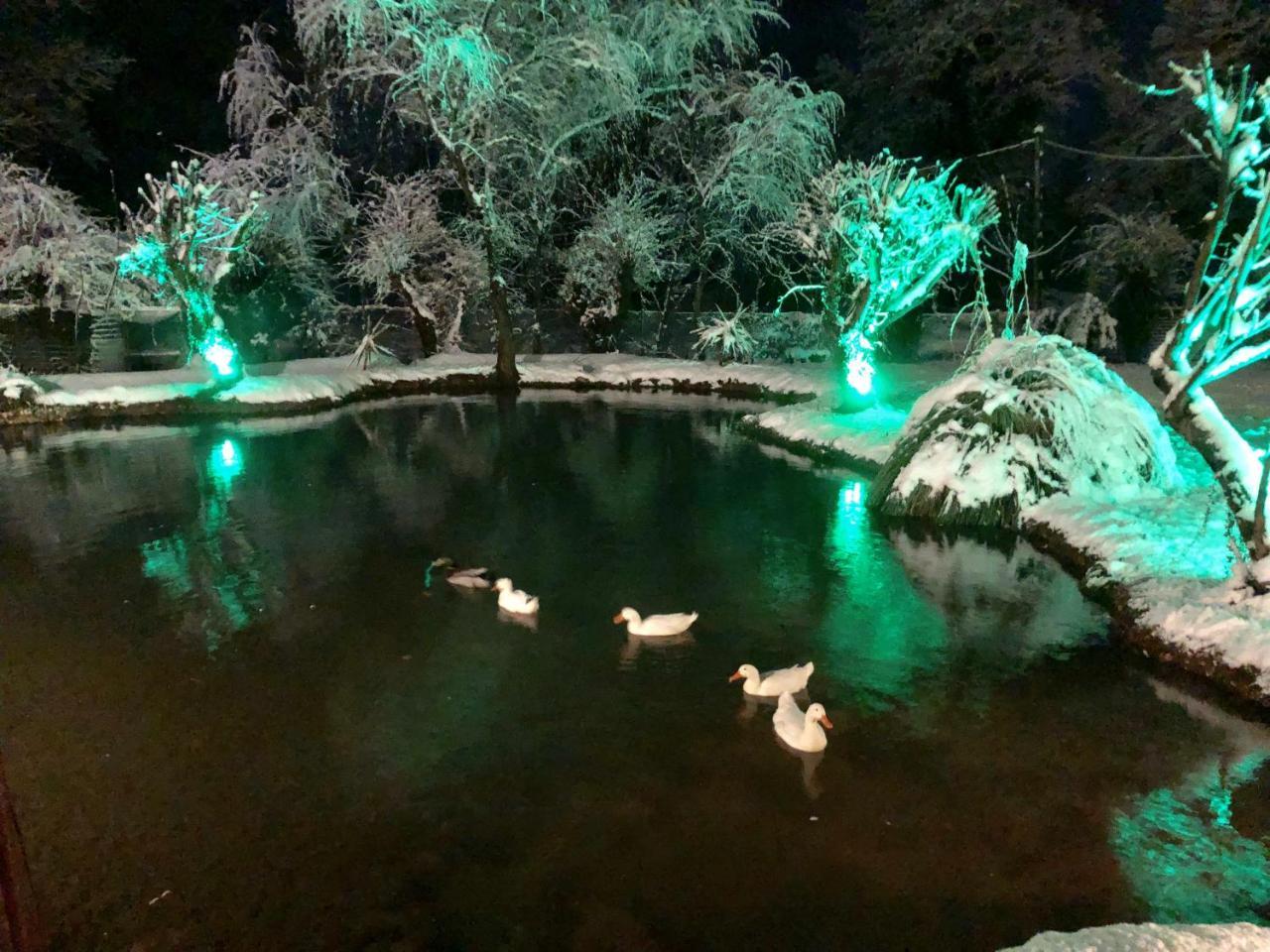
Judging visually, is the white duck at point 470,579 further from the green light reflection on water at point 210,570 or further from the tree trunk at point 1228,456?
the tree trunk at point 1228,456

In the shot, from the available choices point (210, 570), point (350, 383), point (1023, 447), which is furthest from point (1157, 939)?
point (350, 383)

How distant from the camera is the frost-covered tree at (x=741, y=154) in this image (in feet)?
68.0

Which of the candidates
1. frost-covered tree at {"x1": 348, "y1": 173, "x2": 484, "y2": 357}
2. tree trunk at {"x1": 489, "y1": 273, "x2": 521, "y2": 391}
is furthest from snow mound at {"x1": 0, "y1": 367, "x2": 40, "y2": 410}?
tree trunk at {"x1": 489, "y1": 273, "x2": 521, "y2": 391}

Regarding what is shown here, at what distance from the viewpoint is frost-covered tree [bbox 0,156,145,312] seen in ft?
62.7

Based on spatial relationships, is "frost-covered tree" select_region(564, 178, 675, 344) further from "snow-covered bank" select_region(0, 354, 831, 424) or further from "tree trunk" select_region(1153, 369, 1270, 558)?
"tree trunk" select_region(1153, 369, 1270, 558)

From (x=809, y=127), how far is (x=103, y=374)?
1632 centimetres

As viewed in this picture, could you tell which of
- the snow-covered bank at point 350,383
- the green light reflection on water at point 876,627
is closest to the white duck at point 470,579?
the green light reflection on water at point 876,627

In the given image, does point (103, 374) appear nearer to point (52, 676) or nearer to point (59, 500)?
point (59, 500)

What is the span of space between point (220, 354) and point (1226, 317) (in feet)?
55.8

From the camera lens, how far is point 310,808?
4.68 m

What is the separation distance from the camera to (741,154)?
20797 millimetres

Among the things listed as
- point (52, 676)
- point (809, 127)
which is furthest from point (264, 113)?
point (52, 676)

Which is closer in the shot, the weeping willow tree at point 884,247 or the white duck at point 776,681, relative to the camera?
the white duck at point 776,681

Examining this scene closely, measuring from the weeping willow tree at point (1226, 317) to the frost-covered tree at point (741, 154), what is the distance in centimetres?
1474
